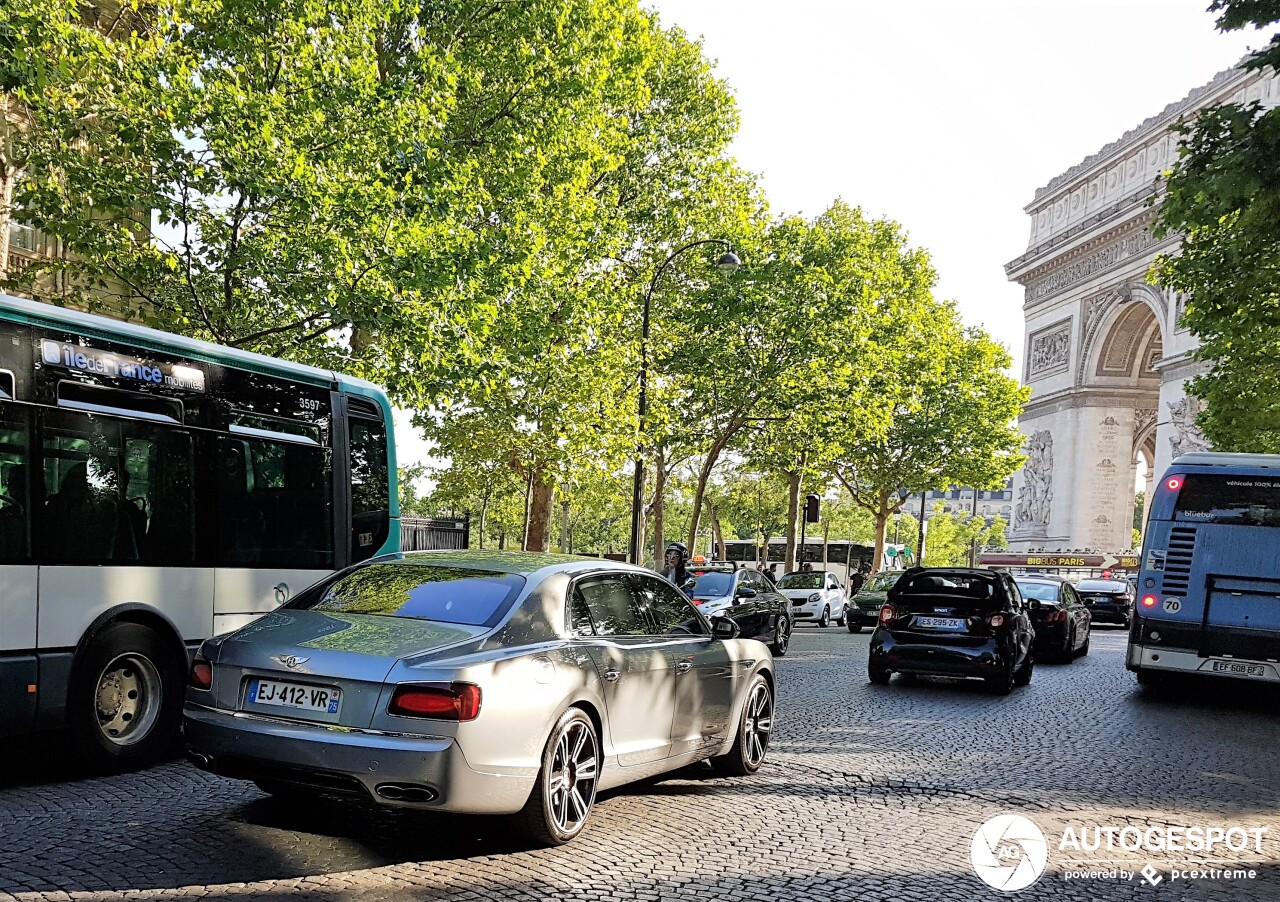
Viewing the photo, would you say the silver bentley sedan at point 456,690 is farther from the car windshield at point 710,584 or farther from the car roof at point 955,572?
the car windshield at point 710,584

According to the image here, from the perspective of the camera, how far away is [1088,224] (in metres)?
61.8

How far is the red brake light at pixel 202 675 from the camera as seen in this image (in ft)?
18.8

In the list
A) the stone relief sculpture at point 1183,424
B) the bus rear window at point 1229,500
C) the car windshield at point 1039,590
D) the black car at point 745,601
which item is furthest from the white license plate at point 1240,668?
the stone relief sculpture at point 1183,424

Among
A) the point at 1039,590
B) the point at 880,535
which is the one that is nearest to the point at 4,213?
the point at 1039,590

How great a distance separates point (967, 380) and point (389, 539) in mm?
42994

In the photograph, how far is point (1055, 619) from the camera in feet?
65.4

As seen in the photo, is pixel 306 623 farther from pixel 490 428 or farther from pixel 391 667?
pixel 490 428

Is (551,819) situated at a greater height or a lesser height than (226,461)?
lesser

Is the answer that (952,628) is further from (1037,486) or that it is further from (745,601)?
(1037,486)

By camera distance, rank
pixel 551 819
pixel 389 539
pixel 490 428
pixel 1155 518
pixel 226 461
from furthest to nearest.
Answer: pixel 490 428, pixel 1155 518, pixel 389 539, pixel 226 461, pixel 551 819

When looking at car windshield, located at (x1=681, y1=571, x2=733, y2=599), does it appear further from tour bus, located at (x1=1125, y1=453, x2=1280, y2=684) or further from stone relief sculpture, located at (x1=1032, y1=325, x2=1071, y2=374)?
stone relief sculpture, located at (x1=1032, y1=325, x2=1071, y2=374)

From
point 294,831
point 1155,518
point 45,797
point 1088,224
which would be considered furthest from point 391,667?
point 1088,224

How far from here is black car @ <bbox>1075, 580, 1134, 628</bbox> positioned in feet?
118

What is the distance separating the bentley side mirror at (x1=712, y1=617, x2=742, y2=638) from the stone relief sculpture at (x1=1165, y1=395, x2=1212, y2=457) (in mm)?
46688
